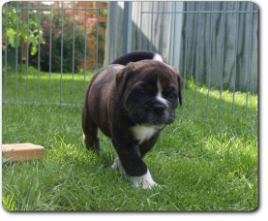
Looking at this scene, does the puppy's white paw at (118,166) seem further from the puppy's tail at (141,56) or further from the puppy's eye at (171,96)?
the puppy's tail at (141,56)

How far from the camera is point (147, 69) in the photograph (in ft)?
8.27

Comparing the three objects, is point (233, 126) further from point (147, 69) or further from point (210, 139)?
point (147, 69)

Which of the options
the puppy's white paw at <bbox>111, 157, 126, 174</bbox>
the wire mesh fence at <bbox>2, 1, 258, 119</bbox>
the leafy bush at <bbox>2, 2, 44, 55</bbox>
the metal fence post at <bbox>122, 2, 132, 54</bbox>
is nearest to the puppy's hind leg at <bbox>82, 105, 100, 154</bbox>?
the puppy's white paw at <bbox>111, 157, 126, 174</bbox>

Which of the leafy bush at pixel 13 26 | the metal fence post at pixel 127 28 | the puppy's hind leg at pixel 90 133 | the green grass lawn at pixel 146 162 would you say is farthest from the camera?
the leafy bush at pixel 13 26

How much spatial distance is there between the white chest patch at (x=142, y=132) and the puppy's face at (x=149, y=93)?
17 centimetres

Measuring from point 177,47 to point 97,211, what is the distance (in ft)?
18.1

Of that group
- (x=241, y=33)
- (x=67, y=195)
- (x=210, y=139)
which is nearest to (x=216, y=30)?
(x=241, y=33)

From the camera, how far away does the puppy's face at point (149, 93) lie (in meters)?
2.39

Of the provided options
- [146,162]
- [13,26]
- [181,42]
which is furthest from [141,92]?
[181,42]

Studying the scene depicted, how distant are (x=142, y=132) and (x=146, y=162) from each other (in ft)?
2.16

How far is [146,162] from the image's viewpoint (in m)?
3.27

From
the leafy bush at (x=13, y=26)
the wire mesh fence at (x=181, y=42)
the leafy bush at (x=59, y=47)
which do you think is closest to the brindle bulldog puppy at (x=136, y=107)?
the wire mesh fence at (x=181, y=42)

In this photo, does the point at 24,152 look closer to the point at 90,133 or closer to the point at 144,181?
the point at 90,133

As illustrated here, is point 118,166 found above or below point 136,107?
below
